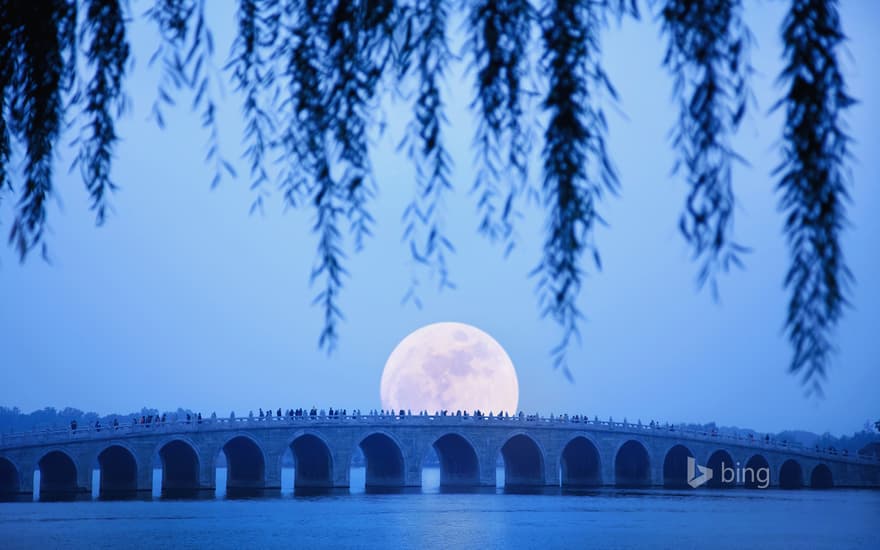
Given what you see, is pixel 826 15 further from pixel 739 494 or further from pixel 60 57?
pixel 739 494

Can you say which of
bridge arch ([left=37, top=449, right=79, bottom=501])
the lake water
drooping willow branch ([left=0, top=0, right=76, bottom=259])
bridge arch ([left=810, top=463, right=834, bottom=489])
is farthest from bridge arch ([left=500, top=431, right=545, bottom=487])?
drooping willow branch ([left=0, top=0, right=76, bottom=259])

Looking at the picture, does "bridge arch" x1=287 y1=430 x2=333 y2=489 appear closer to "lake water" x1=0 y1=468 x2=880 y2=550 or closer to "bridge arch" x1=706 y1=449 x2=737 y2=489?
"lake water" x1=0 y1=468 x2=880 y2=550

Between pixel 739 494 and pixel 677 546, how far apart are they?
1453 inches

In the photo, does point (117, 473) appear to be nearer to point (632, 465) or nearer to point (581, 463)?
point (581, 463)

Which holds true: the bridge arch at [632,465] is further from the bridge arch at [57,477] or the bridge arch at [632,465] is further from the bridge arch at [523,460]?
the bridge arch at [57,477]

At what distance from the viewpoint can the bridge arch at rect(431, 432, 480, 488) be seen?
73.7 metres

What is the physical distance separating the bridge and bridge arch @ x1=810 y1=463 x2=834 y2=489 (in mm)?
123

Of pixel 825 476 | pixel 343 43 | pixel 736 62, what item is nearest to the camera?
pixel 736 62

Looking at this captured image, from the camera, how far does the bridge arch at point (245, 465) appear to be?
64688 mm

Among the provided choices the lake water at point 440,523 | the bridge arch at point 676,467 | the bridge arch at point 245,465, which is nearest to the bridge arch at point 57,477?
the lake water at point 440,523

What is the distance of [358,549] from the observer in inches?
1519

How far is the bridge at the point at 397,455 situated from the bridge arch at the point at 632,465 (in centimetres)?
13

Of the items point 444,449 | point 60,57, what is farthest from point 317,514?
point 60,57

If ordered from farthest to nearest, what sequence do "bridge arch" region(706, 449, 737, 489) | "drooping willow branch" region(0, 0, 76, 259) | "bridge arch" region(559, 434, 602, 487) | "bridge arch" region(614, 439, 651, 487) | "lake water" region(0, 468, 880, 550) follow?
"bridge arch" region(706, 449, 737, 489)
"bridge arch" region(614, 439, 651, 487)
"bridge arch" region(559, 434, 602, 487)
"lake water" region(0, 468, 880, 550)
"drooping willow branch" region(0, 0, 76, 259)
